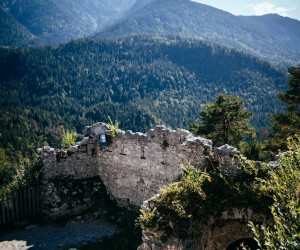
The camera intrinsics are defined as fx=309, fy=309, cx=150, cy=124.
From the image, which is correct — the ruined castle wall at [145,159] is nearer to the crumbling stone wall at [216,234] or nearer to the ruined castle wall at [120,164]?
the ruined castle wall at [120,164]

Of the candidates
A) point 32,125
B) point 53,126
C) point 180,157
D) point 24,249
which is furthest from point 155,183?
point 53,126

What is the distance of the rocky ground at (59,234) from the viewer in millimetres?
11742

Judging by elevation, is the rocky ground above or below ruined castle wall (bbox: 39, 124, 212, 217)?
below

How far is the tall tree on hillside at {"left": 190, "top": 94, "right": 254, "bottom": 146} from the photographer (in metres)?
25.1

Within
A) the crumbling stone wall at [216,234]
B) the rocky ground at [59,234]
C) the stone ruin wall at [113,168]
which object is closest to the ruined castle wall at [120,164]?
the stone ruin wall at [113,168]

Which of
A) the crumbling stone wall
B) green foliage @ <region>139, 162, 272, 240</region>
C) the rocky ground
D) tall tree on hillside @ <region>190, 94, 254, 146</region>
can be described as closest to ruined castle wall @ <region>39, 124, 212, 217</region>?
the rocky ground

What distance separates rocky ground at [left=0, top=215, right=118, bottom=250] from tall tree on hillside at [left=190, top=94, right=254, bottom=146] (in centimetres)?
1413

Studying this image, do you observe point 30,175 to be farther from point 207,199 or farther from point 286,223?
point 286,223

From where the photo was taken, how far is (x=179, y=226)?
804cm

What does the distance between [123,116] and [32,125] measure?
45.5 metres

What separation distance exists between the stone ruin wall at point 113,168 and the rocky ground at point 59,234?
2.03 ft

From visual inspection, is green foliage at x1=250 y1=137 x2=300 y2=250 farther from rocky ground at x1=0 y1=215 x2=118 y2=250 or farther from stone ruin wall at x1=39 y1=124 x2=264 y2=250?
rocky ground at x1=0 y1=215 x2=118 y2=250

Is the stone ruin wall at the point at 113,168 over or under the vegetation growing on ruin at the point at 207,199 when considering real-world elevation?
under

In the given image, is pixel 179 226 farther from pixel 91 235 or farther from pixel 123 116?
pixel 123 116
